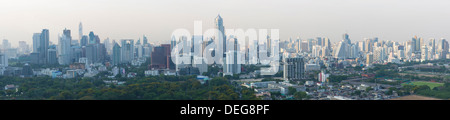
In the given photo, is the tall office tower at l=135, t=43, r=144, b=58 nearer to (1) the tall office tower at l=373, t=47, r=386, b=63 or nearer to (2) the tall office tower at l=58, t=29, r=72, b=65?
(2) the tall office tower at l=58, t=29, r=72, b=65

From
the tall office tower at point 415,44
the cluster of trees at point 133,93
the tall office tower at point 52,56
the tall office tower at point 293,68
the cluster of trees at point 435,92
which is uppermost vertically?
the tall office tower at point 415,44

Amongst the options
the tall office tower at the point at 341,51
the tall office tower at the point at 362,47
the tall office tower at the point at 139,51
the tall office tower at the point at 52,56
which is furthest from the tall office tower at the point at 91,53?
the tall office tower at the point at 362,47

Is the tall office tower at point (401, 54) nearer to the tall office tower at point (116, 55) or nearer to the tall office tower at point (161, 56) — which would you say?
the tall office tower at point (161, 56)

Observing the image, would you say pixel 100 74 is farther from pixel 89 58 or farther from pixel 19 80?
pixel 89 58

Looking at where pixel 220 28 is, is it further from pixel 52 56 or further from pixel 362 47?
pixel 362 47

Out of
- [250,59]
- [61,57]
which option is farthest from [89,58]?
[250,59]

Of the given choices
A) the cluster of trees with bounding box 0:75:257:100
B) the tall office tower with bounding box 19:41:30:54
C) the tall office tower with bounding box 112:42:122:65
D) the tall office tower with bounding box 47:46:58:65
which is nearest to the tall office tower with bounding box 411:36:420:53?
the tall office tower with bounding box 112:42:122:65

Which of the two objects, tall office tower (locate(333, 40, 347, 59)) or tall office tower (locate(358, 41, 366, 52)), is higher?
tall office tower (locate(358, 41, 366, 52))
